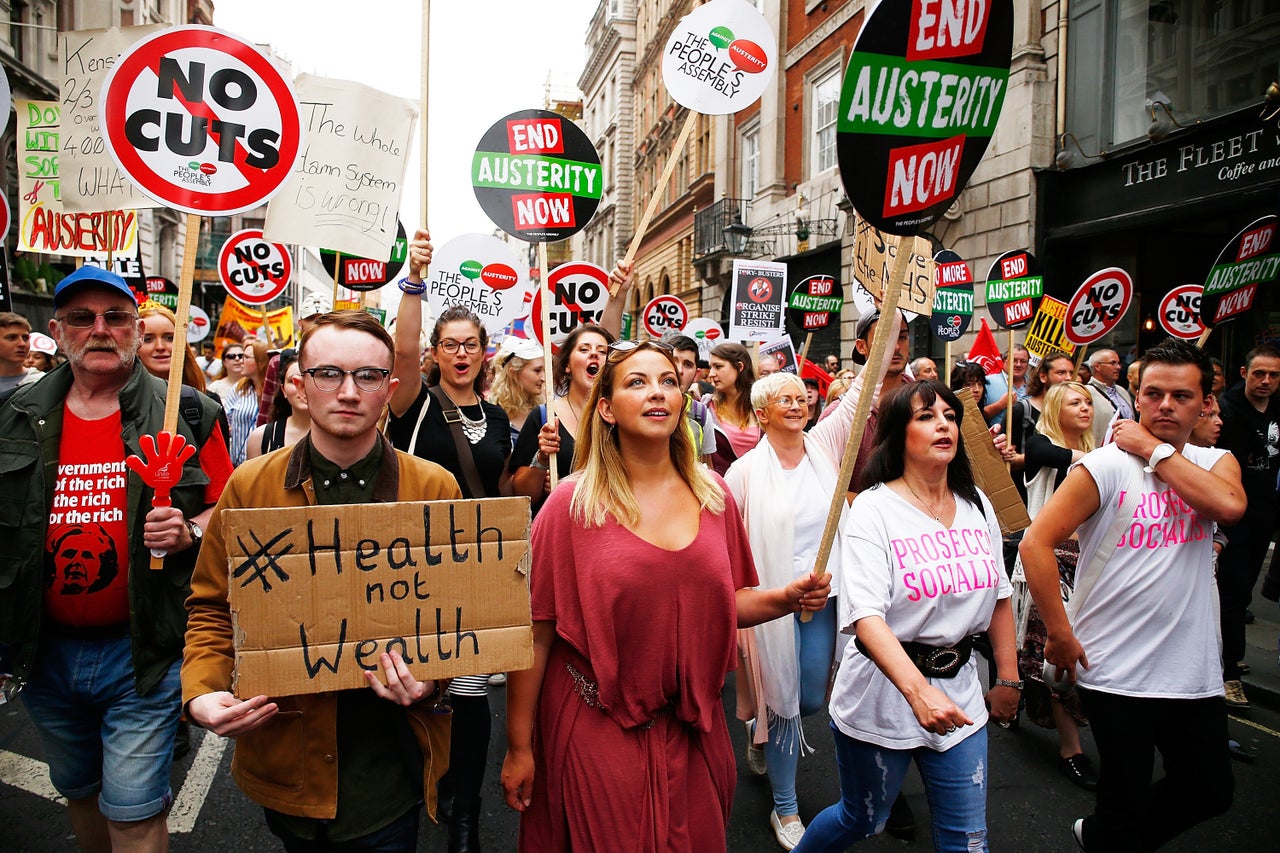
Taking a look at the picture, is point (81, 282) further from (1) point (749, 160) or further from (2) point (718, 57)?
(1) point (749, 160)

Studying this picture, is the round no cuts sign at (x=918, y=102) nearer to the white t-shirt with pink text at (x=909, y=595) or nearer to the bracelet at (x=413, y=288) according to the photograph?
the white t-shirt with pink text at (x=909, y=595)

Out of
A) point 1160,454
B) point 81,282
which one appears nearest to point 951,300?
point 1160,454

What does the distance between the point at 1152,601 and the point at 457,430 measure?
2.97 metres

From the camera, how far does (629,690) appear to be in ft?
7.41

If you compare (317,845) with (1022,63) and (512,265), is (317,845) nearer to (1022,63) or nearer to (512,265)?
(512,265)

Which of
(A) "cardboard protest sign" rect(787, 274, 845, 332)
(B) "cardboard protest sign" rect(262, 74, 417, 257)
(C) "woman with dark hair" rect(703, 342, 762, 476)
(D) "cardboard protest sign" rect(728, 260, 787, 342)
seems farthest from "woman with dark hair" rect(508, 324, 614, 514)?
(A) "cardboard protest sign" rect(787, 274, 845, 332)

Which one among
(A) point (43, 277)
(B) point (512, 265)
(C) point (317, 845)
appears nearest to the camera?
(C) point (317, 845)

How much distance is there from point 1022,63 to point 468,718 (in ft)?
44.4

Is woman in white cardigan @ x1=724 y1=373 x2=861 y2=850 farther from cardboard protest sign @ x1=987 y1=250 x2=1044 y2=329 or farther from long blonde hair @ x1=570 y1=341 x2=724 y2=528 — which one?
cardboard protest sign @ x1=987 y1=250 x2=1044 y2=329

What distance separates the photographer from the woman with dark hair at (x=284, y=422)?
4314 millimetres

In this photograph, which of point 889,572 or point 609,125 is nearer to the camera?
point 889,572

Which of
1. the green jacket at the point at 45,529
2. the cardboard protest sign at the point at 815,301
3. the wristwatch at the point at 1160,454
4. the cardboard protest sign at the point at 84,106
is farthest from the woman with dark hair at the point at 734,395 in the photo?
the cardboard protest sign at the point at 815,301

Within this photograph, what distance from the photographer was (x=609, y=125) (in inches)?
Result: 1845

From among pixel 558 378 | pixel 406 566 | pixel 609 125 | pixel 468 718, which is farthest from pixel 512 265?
pixel 609 125
